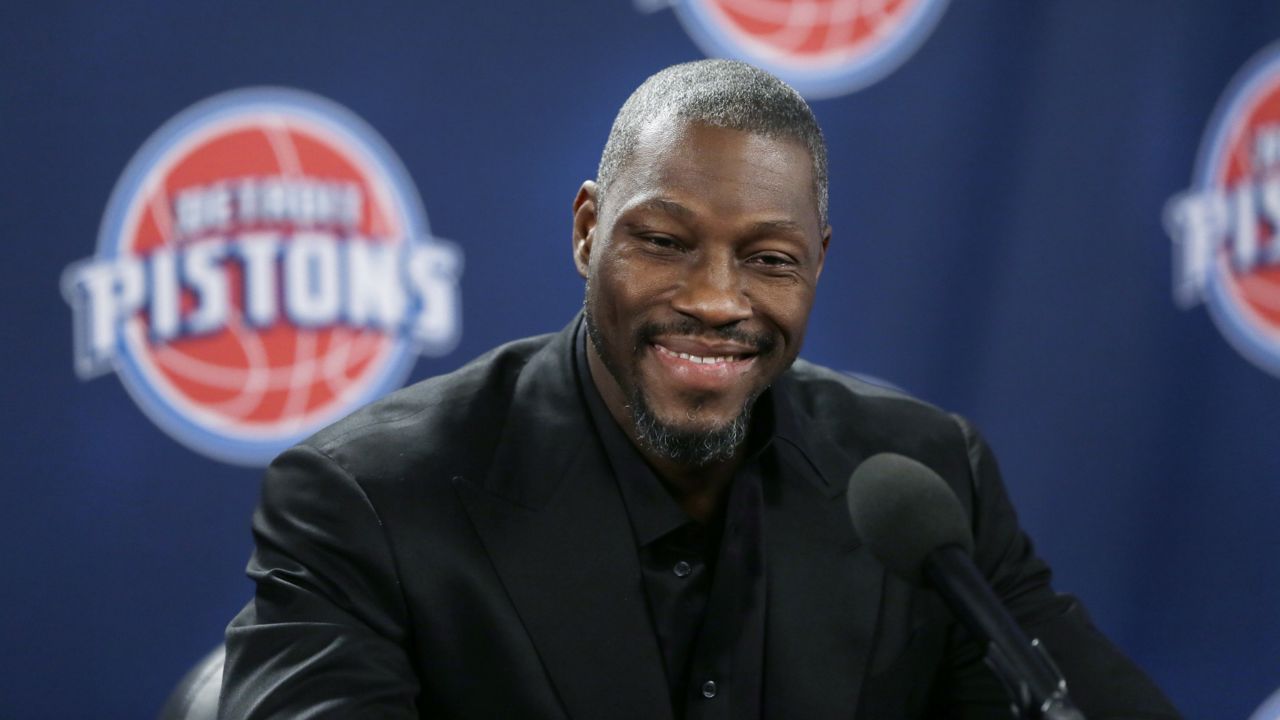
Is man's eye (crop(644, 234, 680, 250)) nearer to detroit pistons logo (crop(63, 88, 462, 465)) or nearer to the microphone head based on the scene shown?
the microphone head

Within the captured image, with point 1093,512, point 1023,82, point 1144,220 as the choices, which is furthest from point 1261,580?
point 1023,82

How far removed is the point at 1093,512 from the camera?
282 cm

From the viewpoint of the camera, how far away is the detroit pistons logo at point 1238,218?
281 cm

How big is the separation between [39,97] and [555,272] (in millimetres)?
888

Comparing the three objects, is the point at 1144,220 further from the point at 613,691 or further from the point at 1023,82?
the point at 613,691

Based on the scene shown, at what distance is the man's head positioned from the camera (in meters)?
1.45

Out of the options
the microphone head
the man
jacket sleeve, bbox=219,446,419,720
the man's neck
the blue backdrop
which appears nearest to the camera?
the microphone head

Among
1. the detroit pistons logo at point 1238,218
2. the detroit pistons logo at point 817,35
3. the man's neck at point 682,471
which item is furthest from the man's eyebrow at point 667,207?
the detroit pistons logo at point 1238,218

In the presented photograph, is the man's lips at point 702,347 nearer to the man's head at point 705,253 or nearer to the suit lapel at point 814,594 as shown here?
the man's head at point 705,253

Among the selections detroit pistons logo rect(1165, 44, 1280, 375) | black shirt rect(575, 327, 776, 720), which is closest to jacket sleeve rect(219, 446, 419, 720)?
black shirt rect(575, 327, 776, 720)

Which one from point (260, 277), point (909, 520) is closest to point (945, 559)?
point (909, 520)

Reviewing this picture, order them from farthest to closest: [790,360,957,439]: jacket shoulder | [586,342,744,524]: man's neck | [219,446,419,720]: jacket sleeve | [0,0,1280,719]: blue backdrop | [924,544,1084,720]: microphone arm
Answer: [0,0,1280,719]: blue backdrop < [790,360,957,439]: jacket shoulder < [586,342,744,524]: man's neck < [219,446,419,720]: jacket sleeve < [924,544,1084,720]: microphone arm

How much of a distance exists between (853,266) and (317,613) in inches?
60.8

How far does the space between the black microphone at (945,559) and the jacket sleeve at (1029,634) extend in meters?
0.50
